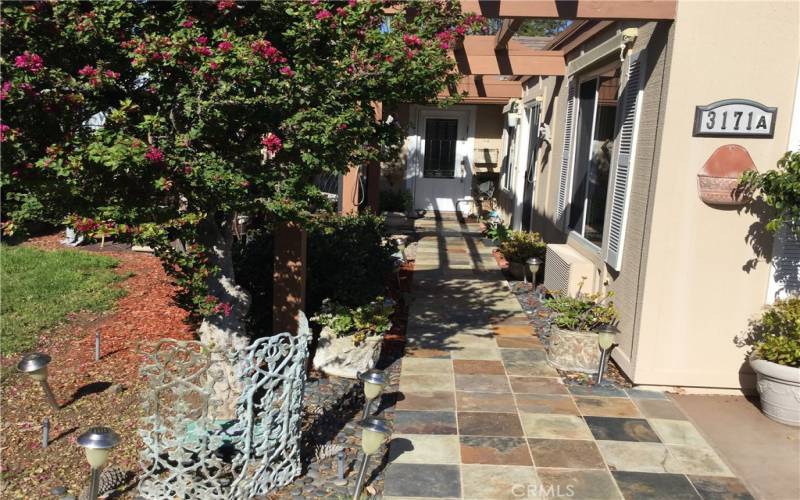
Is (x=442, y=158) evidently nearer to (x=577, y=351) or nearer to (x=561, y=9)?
(x=577, y=351)

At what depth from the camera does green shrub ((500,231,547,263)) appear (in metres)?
8.61

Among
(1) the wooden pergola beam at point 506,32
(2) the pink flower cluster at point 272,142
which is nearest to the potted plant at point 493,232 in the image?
(1) the wooden pergola beam at point 506,32

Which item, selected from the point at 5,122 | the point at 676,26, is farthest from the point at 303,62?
the point at 676,26

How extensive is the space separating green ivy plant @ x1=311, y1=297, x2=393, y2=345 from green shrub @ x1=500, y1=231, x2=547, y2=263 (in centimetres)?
380

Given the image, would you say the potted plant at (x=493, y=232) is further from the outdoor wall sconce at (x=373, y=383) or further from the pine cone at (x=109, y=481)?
the pine cone at (x=109, y=481)

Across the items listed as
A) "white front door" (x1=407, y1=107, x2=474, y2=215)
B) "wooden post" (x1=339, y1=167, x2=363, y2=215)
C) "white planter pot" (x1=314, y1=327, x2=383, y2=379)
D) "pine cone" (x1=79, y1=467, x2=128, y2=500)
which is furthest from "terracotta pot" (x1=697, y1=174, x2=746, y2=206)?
"white front door" (x1=407, y1=107, x2=474, y2=215)

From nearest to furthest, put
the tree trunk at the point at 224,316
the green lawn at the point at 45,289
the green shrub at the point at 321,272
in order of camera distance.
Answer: the tree trunk at the point at 224,316, the green shrub at the point at 321,272, the green lawn at the point at 45,289

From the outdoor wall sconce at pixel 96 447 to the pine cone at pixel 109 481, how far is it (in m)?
0.50

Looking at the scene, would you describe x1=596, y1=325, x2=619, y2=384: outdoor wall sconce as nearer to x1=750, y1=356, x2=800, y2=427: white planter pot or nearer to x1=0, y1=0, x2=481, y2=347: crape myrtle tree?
x1=750, y1=356, x2=800, y2=427: white planter pot

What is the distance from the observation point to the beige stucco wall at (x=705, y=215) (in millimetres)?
4578

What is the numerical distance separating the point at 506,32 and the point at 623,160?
6.17ft

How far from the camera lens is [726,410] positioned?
4.79 meters

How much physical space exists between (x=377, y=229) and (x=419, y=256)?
9.90 feet

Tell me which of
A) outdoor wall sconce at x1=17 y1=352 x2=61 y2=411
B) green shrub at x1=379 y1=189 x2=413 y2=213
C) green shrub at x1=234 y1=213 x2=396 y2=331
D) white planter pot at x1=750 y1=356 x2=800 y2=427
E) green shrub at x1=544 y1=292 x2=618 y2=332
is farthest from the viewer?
green shrub at x1=379 y1=189 x2=413 y2=213
